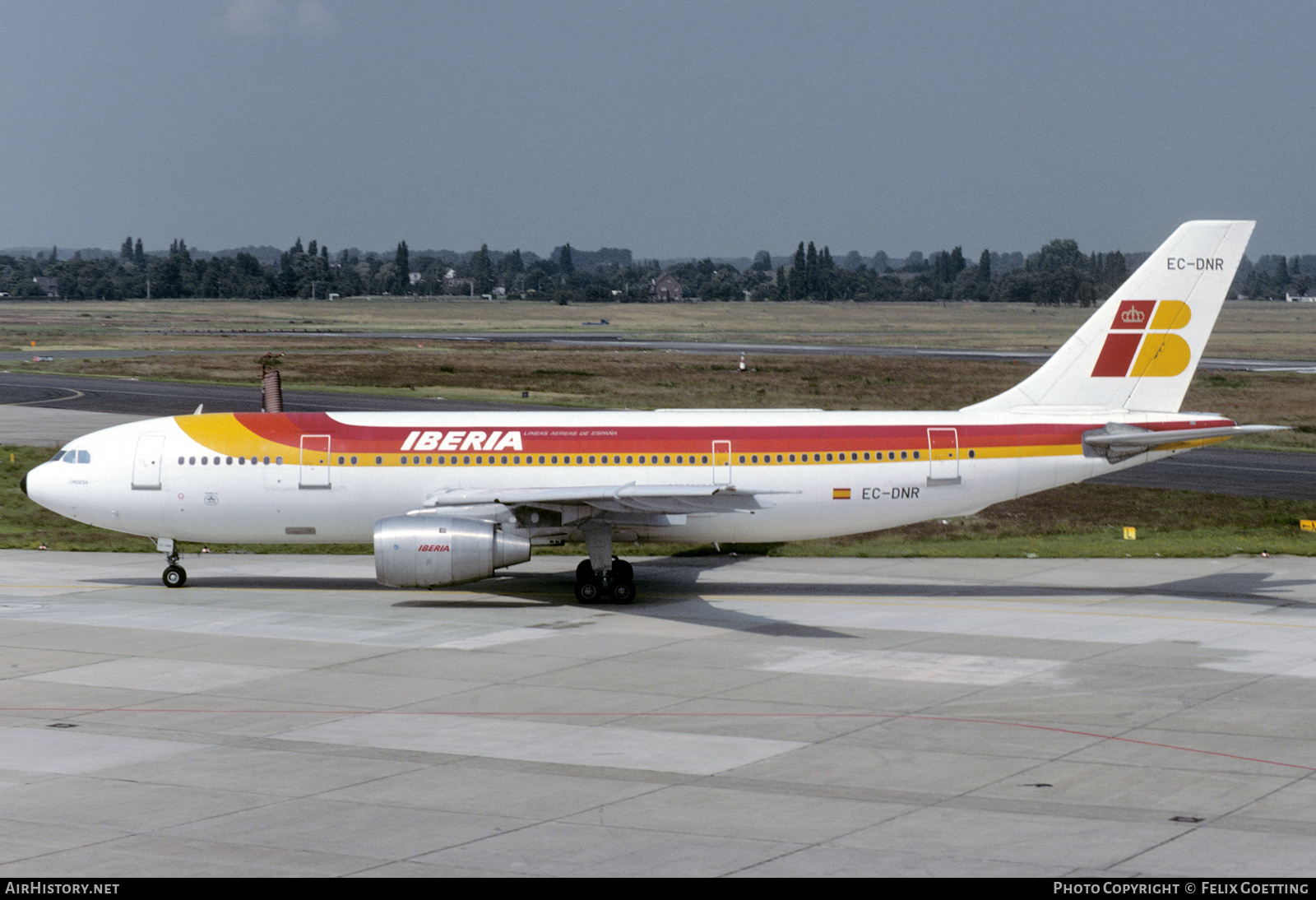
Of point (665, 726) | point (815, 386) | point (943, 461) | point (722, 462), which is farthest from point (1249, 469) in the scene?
point (665, 726)

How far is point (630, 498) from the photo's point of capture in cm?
3247

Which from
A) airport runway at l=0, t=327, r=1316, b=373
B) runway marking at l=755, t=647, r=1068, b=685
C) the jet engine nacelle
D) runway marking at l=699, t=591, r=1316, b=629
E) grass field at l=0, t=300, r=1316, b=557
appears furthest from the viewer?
airport runway at l=0, t=327, r=1316, b=373

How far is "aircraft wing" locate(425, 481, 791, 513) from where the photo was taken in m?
32.3

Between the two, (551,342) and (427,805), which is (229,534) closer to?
(427,805)

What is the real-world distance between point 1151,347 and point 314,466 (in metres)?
20.6

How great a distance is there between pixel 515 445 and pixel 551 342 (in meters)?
124

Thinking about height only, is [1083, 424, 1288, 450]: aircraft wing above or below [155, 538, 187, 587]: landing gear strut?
above

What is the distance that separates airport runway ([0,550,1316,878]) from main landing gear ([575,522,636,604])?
495mm

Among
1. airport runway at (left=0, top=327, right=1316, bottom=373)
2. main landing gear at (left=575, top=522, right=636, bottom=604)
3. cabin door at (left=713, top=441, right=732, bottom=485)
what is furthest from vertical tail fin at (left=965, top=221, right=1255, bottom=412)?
airport runway at (left=0, top=327, right=1316, bottom=373)

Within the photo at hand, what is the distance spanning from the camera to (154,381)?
9769 cm

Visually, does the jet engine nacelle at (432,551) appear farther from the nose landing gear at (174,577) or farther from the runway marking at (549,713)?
the runway marking at (549,713)

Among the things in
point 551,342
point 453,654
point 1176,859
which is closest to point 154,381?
point 551,342

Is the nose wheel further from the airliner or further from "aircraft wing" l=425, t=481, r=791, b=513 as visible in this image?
"aircraft wing" l=425, t=481, r=791, b=513

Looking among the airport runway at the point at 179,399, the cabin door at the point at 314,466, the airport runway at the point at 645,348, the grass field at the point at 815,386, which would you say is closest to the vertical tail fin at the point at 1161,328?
the grass field at the point at 815,386
